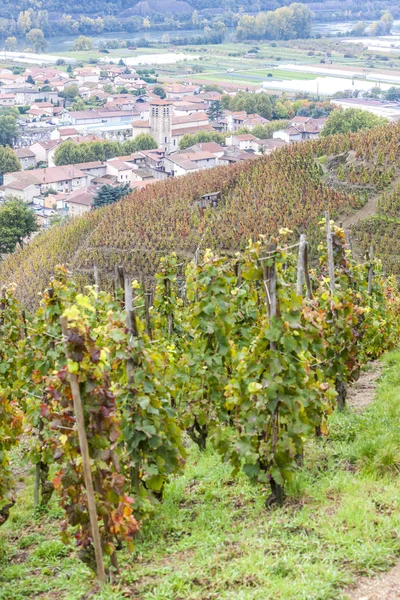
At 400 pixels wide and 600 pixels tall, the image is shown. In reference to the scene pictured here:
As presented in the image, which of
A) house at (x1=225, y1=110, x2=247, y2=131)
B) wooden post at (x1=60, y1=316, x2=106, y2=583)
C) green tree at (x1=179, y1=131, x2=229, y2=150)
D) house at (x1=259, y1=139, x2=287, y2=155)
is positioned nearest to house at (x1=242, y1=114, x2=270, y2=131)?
house at (x1=225, y1=110, x2=247, y2=131)

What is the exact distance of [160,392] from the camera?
624 centimetres

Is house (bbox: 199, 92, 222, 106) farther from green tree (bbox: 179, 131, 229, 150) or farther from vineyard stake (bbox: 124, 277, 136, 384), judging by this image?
vineyard stake (bbox: 124, 277, 136, 384)

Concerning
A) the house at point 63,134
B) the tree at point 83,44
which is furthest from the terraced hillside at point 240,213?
the tree at point 83,44

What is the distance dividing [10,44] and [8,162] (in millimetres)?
84151

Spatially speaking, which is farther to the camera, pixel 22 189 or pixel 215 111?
pixel 215 111

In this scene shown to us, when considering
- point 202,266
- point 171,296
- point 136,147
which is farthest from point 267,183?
point 136,147

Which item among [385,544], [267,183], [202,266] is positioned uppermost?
[202,266]

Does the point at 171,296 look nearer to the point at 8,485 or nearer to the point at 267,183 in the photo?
the point at 8,485

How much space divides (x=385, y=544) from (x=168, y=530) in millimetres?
1743

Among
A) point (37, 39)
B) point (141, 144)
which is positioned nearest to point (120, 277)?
point (141, 144)

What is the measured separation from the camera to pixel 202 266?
7.94 m

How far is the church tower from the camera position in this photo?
3014 inches

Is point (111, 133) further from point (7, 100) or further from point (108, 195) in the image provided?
point (108, 195)

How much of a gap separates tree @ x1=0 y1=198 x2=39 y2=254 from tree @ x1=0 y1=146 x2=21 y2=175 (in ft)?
85.3
